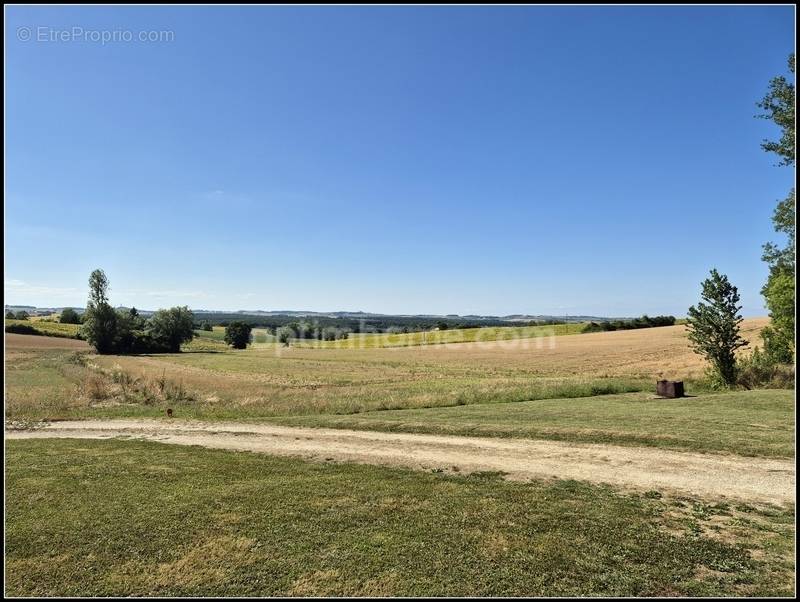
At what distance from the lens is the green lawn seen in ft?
45.9

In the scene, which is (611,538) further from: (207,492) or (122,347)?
(122,347)

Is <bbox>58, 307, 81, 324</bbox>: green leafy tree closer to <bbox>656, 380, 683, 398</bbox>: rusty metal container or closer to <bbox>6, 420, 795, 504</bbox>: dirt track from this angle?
<bbox>6, 420, 795, 504</bbox>: dirt track

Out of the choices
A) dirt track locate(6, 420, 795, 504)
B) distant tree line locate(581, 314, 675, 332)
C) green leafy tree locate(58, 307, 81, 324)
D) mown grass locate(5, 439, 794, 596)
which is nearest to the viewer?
mown grass locate(5, 439, 794, 596)

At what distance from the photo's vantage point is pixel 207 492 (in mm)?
9344

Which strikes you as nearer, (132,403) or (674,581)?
(674,581)

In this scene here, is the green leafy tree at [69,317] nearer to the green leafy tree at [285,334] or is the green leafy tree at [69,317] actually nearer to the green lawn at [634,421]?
the green leafy tree at [285,334]

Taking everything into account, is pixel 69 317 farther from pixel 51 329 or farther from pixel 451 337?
pixel 451 337

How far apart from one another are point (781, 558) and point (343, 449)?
10412mm

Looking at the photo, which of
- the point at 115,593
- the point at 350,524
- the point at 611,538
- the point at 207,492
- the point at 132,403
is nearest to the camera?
the point at 115,593

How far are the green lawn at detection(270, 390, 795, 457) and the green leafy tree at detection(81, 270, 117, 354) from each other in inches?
3582

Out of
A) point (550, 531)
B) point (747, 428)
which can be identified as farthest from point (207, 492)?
point (747, 428)

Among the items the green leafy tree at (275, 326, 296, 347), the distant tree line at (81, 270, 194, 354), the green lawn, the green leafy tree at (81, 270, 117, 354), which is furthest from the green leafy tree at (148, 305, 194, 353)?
the green lawn

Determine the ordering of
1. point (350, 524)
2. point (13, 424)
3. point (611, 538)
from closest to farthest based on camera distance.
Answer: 1. point (611, 538)
2. point (350, 524)
3. point (13, 424)

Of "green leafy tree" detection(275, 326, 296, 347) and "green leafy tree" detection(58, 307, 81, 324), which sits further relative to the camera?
"green leafy tree" detection(58, 307, 81, 324)
